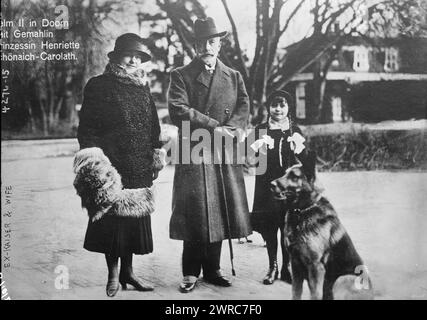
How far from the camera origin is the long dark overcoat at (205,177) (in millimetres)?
4195

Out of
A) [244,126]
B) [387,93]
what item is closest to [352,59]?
[387,93]

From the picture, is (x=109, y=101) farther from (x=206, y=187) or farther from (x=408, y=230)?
(x=408, y=230)

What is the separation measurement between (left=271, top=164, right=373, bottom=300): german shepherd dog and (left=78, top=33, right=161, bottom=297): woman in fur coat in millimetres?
1034

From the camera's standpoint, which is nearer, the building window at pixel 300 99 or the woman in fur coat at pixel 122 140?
the woman in fur coat at pixel 122 140

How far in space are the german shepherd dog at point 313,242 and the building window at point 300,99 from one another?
1.55 ft

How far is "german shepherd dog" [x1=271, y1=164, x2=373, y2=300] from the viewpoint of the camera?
406 cm

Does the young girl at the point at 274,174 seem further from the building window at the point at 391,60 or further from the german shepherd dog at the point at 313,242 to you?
the building window at the point at 391,60

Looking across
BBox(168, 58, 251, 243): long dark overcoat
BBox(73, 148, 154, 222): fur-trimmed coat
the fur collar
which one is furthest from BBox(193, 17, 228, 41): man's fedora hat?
BBox(73, 148, 154, 222): fur-trimmed coat

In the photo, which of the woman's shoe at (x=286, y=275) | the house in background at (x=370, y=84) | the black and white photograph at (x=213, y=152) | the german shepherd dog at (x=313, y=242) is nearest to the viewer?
the german shepherd dog at (x=313, y=242)

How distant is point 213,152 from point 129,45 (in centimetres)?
104

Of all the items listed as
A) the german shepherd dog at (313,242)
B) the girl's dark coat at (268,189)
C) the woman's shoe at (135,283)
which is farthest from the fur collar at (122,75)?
the woman's shoe at (135,283)

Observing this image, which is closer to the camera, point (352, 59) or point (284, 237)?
point (284, 237)
